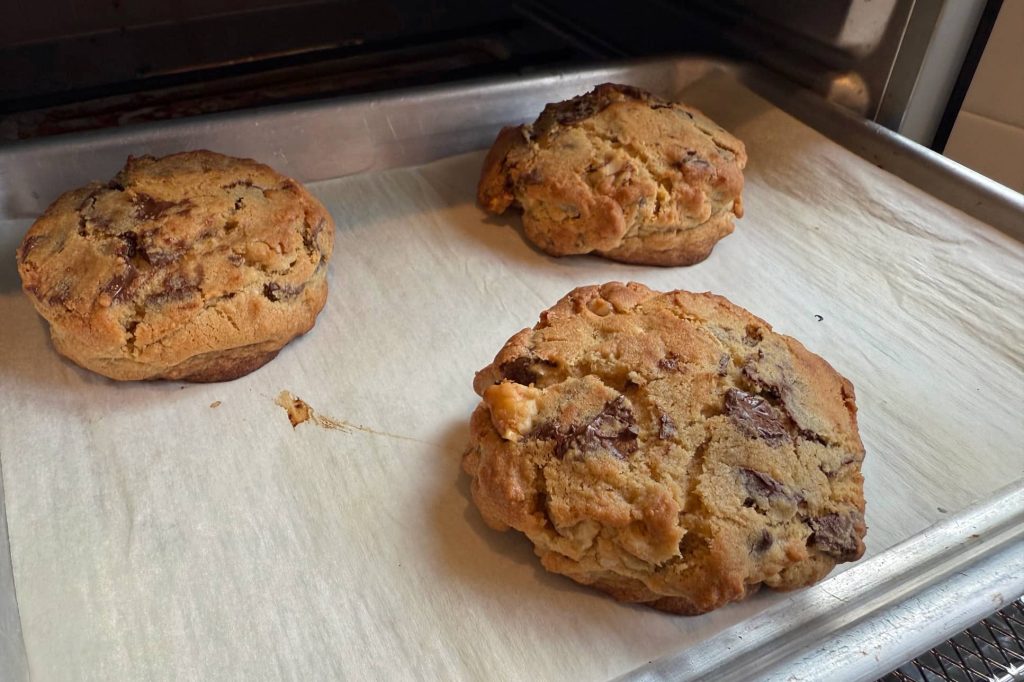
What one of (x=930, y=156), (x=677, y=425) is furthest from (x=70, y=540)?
(x=930, y=156)

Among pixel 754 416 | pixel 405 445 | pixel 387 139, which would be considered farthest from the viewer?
pixel 387 139

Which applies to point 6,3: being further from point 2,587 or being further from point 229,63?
point 2,587

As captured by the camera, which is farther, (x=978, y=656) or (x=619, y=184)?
(x=619, y=184)

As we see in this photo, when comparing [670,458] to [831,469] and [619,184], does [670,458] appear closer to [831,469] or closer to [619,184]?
[831,469]

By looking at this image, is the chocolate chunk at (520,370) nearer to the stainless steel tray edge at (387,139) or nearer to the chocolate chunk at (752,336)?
the chocolate chunk at (752,336)

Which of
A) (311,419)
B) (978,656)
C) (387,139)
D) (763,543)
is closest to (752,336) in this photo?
(763,543)
